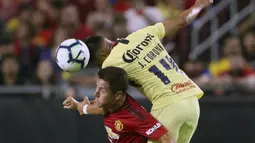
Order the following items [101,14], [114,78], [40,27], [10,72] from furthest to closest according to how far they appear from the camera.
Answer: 1. [40,27]
2. [101,14]
3. [10,72]
4. [114,78]

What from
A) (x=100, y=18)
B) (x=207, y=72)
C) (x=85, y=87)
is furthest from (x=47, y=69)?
(x=207, y=72)

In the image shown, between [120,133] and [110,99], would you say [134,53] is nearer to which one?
[110,99]

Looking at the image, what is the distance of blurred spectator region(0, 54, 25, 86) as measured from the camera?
11398mm

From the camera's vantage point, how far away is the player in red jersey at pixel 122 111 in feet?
23.0

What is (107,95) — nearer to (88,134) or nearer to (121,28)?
(88,134)

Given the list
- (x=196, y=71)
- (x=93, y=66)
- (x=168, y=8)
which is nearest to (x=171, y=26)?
(x=196, y=71)

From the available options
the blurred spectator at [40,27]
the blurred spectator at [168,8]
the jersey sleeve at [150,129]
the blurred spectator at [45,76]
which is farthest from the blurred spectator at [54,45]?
the jersey sleeve at [150,129]

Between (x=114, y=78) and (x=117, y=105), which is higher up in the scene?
(x=114, y=78)

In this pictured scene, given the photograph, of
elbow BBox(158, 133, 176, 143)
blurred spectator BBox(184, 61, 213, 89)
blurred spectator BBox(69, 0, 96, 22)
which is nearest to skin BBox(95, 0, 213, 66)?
elbow BBox(158, 133, 176, 143)

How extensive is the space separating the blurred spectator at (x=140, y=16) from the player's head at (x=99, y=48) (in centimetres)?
486

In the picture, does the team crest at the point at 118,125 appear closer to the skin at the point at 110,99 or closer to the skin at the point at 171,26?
the skin at the point at 110,99

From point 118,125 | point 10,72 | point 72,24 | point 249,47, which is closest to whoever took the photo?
point 118,125

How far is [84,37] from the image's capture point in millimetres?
12266

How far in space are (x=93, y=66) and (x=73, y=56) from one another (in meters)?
A: 4.19
